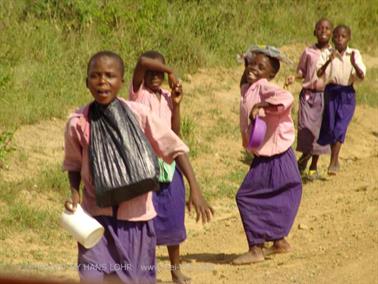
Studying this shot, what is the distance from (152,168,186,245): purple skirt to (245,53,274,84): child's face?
0.96 meters

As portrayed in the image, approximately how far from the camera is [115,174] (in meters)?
4.50

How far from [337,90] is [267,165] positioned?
3.40 metres

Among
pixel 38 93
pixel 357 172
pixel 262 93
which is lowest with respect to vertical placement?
pixel 357 172

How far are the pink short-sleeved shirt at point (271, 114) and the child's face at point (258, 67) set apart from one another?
0.04 metres

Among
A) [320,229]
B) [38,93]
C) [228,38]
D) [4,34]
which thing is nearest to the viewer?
[320,229]

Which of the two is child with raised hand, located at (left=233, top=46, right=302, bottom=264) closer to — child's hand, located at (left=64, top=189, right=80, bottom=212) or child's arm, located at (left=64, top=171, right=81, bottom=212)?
child's arm, located at (left=64, top=171, right=81, bottom=212)

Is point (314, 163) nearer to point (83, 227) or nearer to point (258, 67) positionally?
point (258, 67)

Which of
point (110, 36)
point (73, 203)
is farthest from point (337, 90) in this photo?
point (73, 203)

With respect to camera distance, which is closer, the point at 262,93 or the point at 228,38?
the point at 262,93

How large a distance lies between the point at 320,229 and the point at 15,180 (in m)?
2.40

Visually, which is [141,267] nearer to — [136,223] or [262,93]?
[136,223]

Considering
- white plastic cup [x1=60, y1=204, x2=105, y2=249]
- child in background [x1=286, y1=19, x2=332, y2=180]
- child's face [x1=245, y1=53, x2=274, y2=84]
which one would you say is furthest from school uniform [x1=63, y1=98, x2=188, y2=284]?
child in background [x1=286, y1=19, x2=332, y2=180]

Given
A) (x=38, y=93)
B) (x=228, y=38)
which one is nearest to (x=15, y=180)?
(x=38, y=93)

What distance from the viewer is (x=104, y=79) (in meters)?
4.60
